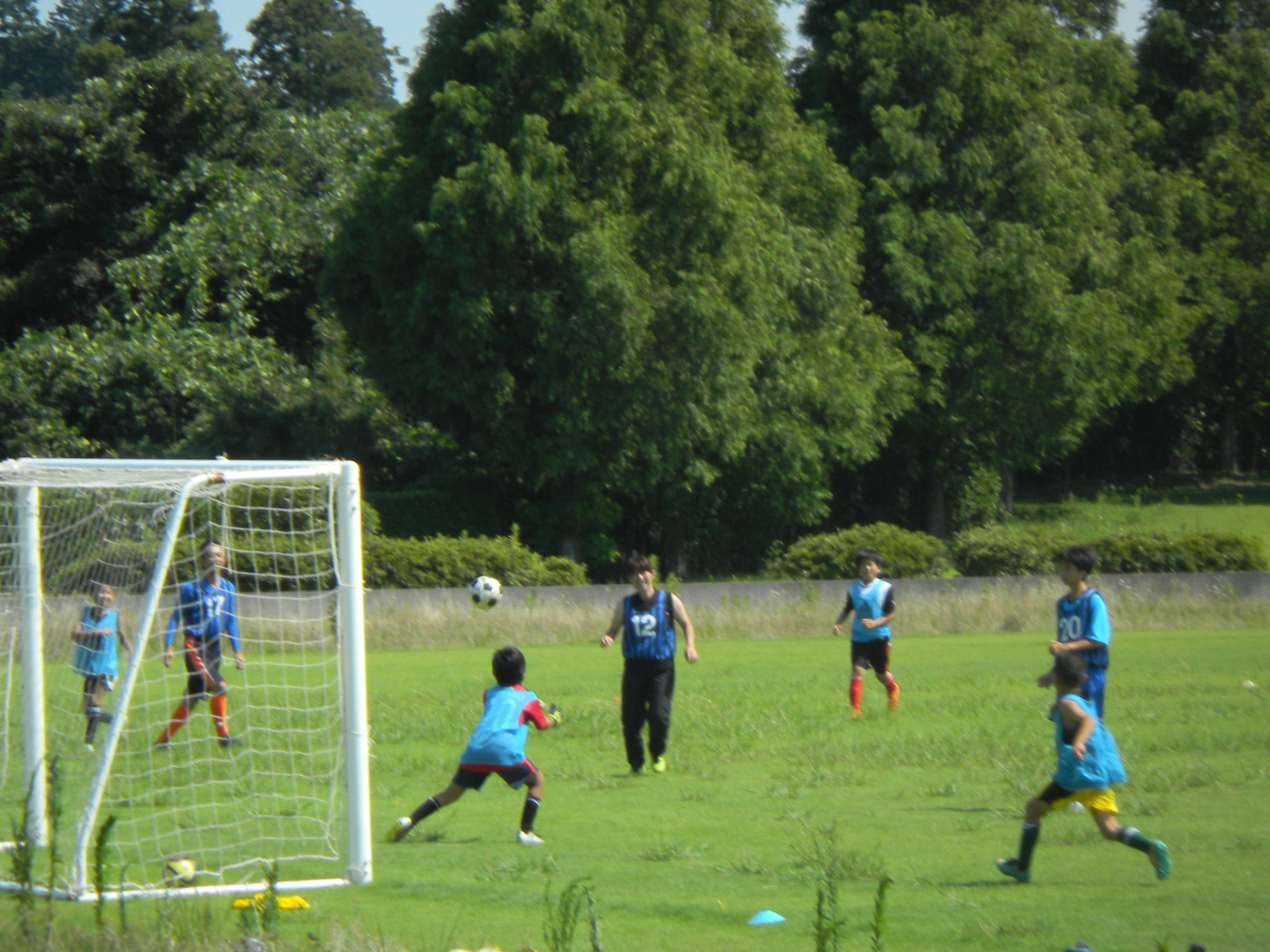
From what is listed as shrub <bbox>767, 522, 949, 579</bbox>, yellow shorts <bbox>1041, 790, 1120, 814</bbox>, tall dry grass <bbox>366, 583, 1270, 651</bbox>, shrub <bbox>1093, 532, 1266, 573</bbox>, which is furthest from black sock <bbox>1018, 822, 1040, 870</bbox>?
shrub <bbox>1093, 532, 1266, 573</bbox>

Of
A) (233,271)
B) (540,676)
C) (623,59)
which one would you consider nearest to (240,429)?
(233,271)

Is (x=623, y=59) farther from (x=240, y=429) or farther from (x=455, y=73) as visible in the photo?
(x=240, y=429)

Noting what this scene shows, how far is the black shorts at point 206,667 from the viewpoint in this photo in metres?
12.0

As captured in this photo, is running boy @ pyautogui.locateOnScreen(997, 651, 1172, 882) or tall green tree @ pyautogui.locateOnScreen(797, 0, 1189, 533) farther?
tall green tree @ pyautogui.locateOnScreen(797, 0, 1189, 533)

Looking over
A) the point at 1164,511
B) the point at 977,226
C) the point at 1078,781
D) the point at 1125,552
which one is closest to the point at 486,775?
the point at 1078,781

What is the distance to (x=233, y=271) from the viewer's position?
131ft

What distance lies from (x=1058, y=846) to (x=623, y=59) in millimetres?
24788

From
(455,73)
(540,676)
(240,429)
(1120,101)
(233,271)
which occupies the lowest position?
(540,676)

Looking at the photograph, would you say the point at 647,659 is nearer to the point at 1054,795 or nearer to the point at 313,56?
the point at 1054,795

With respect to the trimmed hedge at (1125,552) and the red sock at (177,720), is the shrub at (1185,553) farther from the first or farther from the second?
the red sock at (177,720)

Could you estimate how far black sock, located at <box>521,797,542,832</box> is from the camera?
877 centimetres

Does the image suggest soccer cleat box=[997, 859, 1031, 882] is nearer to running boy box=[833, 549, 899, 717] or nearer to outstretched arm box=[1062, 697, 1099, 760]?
outstretched arm box=[1062, 697, 1099, 760]

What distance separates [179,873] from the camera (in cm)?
784

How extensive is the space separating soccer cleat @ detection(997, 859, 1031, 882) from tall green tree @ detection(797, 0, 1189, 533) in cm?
3069
